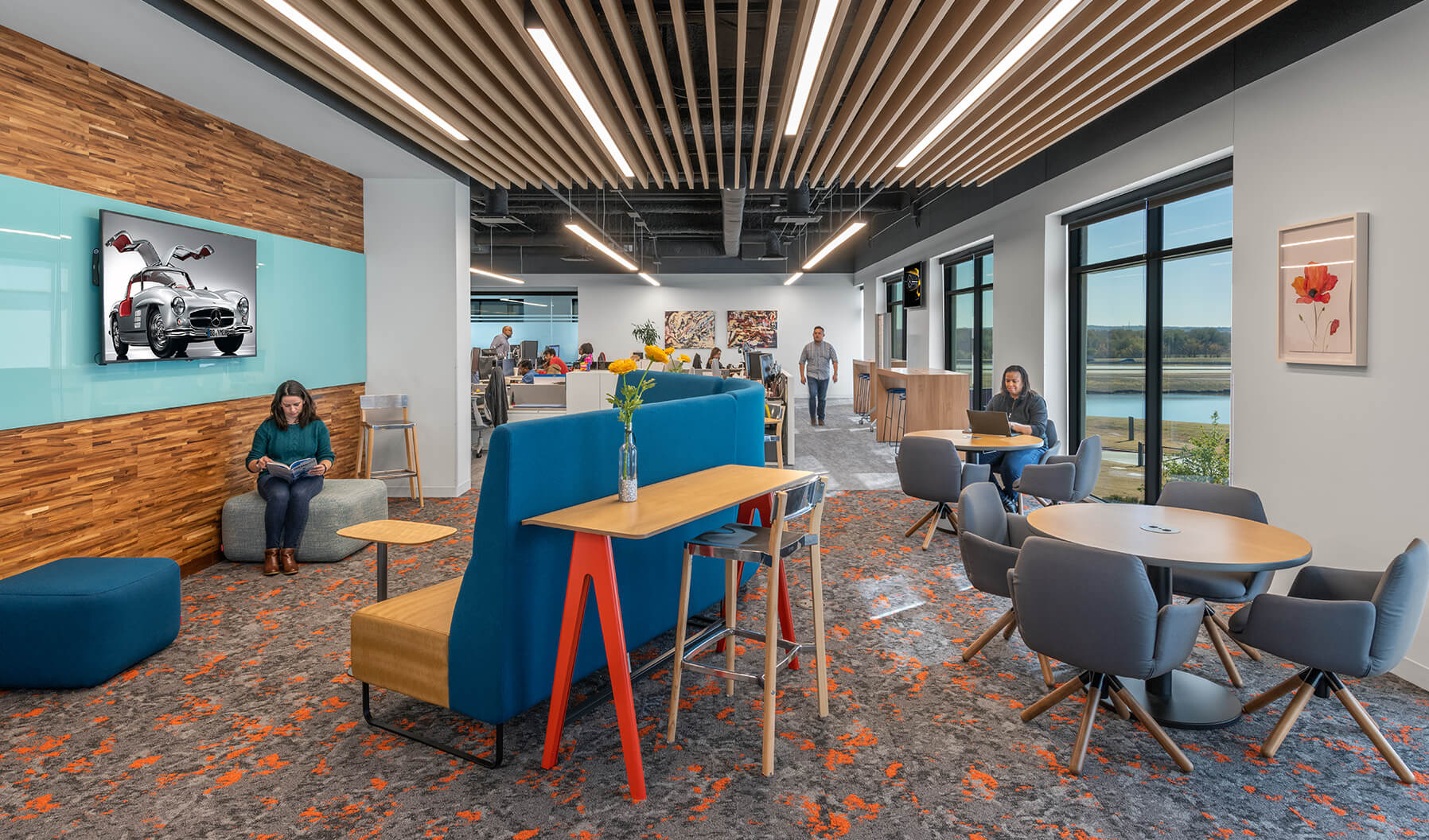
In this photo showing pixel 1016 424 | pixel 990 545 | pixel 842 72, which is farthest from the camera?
pixel 1016 424

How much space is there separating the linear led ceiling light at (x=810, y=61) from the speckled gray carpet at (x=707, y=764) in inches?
129

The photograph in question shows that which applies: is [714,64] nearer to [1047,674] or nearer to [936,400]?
[1047,674]

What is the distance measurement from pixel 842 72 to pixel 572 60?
68.2 inches

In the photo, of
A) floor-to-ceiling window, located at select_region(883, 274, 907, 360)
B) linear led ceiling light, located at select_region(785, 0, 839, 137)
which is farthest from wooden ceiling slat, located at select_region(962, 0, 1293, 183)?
floor-to-ceiling window, located at select_region(883, 274, 907, 360)

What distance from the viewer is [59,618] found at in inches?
134

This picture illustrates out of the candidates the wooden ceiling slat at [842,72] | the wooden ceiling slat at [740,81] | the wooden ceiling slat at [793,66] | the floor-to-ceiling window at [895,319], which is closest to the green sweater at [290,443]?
the wooden ceiling slat at [740,81]

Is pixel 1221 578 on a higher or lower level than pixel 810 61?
lower

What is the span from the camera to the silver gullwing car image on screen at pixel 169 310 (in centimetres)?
466

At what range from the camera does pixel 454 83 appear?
4746mm

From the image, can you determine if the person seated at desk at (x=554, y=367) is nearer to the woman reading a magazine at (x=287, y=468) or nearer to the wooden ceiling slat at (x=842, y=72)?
the wooden ceiling slat at (x=842, y=72)

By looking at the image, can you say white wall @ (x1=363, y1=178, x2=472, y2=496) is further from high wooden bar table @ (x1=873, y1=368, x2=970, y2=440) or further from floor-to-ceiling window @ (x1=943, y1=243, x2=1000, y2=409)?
floor-to-ceiling window @ (x1=943, y1=243, x2=1000, y2=409)

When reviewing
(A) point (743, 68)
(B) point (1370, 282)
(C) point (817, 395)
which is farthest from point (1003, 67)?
(C) point (817, 395)

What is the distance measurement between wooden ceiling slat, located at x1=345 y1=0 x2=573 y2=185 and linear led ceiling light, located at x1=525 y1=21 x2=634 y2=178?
0.54 meters

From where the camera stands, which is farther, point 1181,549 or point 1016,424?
point 1016,424
